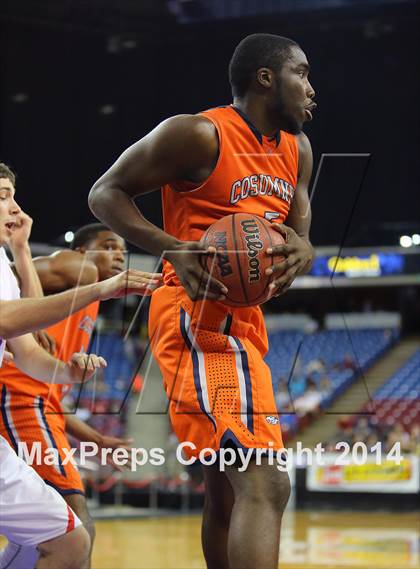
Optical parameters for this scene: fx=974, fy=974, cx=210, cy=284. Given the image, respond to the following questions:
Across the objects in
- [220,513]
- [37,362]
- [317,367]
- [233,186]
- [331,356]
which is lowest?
[220,513]

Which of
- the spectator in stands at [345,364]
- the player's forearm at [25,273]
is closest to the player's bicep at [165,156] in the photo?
the player's forearm at [25,273]

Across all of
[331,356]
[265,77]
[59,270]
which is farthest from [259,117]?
[331,356]

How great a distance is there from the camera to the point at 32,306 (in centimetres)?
296

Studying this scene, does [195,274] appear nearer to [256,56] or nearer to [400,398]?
[256,56]

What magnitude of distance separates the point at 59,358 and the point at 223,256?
6.10 feet

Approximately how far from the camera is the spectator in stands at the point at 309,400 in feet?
51.6

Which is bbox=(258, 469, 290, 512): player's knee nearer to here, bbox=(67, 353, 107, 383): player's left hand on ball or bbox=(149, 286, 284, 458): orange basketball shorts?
bbox=(149, 286, 284, 458): orange basketball shorts

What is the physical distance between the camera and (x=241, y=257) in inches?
128

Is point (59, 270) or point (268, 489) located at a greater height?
point (59, 270)

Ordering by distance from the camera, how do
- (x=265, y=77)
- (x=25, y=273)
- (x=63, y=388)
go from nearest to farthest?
1. (x=265, y=77)
2. (x=25, y=273)
3. (x=63, y=388)

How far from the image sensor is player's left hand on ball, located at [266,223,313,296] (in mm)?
3303

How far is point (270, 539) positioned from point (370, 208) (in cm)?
1646

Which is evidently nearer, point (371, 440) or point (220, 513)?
point (220, 513)

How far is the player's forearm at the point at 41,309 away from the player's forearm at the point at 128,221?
18.2 inches
